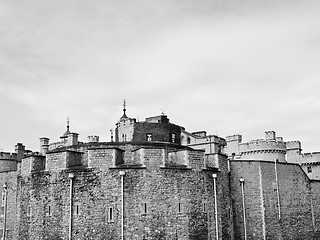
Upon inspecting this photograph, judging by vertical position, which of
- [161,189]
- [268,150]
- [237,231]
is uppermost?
[268,150]

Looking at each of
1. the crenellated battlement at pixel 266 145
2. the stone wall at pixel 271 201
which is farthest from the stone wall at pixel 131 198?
the crenellated battlement at pixel 266 145

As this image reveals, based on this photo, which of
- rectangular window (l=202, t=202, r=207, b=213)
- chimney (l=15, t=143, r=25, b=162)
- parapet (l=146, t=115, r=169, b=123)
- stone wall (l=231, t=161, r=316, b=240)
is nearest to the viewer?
rectangular window (l=202, t=202, r=207, b=213)

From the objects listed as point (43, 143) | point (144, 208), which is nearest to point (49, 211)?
point (144, 208)

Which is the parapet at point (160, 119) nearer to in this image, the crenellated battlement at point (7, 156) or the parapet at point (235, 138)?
the crenellated battlement at point (7, 156)

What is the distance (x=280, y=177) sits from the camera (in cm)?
3088

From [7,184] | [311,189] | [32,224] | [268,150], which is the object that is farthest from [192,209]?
[268,150]

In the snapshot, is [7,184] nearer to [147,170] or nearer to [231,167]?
[147,170]

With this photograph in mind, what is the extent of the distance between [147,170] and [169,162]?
5.04 feet

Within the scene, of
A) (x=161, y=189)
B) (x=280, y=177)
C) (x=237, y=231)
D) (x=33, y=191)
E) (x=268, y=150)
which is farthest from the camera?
(x=268, y=150)

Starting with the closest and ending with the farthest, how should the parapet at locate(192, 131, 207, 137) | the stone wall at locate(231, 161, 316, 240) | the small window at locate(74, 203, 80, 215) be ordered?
the small window at locate(74, 203, 80, 215) → the stone wall at locate(231, 161, 316, 240) → the parapet at locate(192, 131, 207, 137)

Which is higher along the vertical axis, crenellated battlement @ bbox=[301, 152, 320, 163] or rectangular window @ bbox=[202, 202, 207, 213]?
crenellated battlement @ bbox=[301, 152, 320, 163]

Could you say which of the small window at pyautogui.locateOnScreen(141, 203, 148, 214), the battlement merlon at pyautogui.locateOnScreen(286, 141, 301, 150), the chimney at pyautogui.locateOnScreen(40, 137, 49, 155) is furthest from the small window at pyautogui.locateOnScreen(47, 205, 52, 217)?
the battlement merlon at pyautogui.locateOnScreen(286, 141, 301, 150)

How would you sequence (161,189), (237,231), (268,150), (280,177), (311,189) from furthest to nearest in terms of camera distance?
(268,150), (311,189), (280,177), (237,231), (161,189)

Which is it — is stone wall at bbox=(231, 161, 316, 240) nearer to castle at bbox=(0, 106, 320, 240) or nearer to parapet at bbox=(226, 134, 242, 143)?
castle at bbox=(0, 106, 320, 240)
